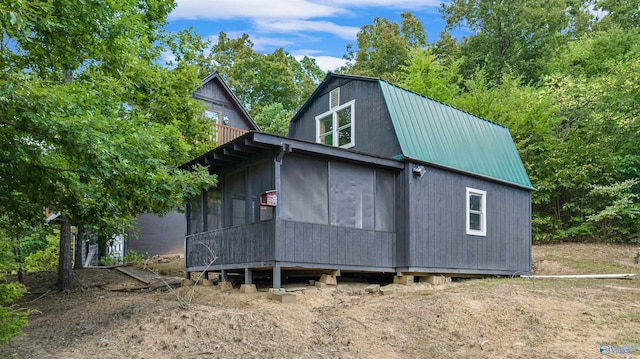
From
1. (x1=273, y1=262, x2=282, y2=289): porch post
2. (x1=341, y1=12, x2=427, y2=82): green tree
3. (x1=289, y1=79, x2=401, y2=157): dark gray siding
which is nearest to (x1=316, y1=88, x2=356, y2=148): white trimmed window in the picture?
(x1=289, y1=79, x2=401, y2=157): dark gray siding

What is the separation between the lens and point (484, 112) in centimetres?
1994

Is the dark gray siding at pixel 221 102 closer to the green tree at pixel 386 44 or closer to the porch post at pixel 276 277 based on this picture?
the green tree at pixel 386 44

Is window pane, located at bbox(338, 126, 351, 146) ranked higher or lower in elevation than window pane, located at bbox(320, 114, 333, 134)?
lower

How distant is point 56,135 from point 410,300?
5883 mm

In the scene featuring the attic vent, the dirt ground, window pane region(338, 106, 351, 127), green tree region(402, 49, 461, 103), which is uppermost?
green tree region(402, 49, 461, 103)

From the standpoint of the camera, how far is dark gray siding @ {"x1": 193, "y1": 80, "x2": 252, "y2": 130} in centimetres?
2056

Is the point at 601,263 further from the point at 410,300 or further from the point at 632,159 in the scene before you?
the point at 410,300

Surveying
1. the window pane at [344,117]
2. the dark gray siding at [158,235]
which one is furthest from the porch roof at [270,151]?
the dark gray siding at [158,235]

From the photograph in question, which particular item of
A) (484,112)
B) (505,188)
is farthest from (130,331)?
(484,112)

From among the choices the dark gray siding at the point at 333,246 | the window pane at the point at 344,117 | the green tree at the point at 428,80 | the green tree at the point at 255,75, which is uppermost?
the green tree at the point at 255,75

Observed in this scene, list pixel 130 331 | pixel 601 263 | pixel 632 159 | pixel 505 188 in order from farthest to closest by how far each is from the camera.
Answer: pixel 632 159
pixel 601 263
pixel 505 188
pixel 130 331

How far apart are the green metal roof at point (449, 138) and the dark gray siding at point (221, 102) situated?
37.7ft

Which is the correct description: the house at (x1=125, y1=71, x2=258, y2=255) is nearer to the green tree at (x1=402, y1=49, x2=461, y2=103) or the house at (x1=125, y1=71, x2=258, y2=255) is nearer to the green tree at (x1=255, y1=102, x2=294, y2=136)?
the green tree at (x1=255, y1=102, x2=294, y2=136)

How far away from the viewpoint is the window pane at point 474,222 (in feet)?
37.5
